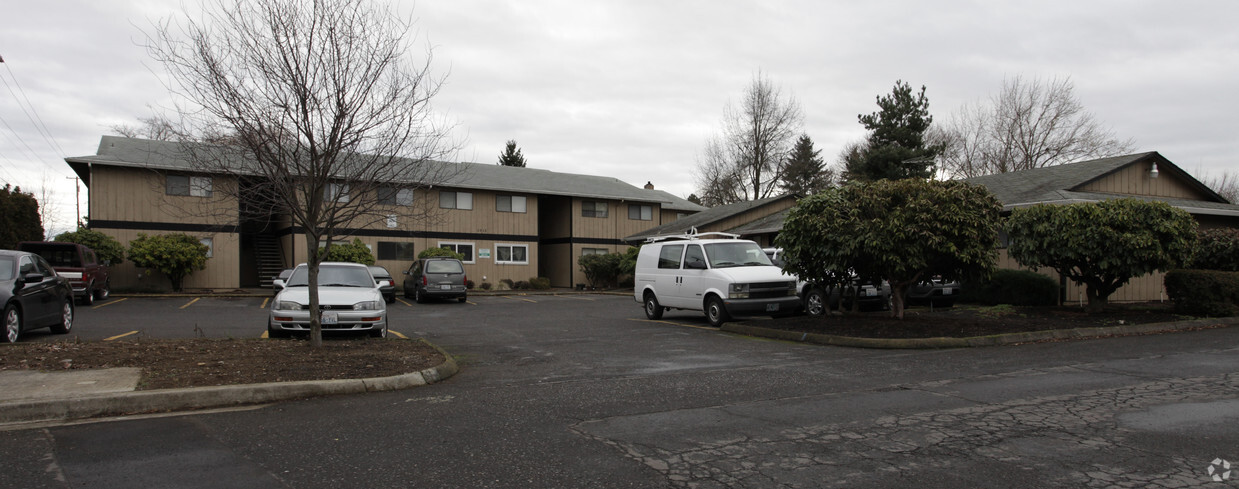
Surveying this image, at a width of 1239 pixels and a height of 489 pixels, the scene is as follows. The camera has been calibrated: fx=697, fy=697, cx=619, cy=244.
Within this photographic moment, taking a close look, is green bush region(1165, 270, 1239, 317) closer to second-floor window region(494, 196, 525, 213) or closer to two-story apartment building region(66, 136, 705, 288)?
two-story apartment building region(66, 136, 705, 288)

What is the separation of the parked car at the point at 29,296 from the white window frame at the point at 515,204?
21188 mm

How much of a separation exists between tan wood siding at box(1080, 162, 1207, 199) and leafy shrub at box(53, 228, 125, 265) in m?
30.7

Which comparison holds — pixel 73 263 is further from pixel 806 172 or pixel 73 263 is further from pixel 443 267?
pixel 806 172

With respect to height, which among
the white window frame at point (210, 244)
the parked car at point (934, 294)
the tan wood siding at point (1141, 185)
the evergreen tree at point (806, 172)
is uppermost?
the evergreen tree at point (806, 172)

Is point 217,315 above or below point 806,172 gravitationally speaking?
below

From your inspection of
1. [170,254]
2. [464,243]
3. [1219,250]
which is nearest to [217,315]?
[170,254]

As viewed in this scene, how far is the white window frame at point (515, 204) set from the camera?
108 feet

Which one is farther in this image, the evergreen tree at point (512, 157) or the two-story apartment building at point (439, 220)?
the evergreen tree at point (512, 157)

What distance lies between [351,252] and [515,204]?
8727 mm

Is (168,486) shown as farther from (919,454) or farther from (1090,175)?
(1090,175)

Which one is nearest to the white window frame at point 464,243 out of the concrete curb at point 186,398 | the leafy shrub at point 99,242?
the leafy shrub at point 99,242

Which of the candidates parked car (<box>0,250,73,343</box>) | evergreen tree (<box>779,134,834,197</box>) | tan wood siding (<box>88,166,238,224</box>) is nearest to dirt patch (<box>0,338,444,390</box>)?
parked car (<box>0,250,73,343</box>)

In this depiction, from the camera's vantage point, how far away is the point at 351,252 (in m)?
26.8

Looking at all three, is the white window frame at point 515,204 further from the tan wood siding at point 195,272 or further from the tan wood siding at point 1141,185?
the tan wood siding at point 1141,185
